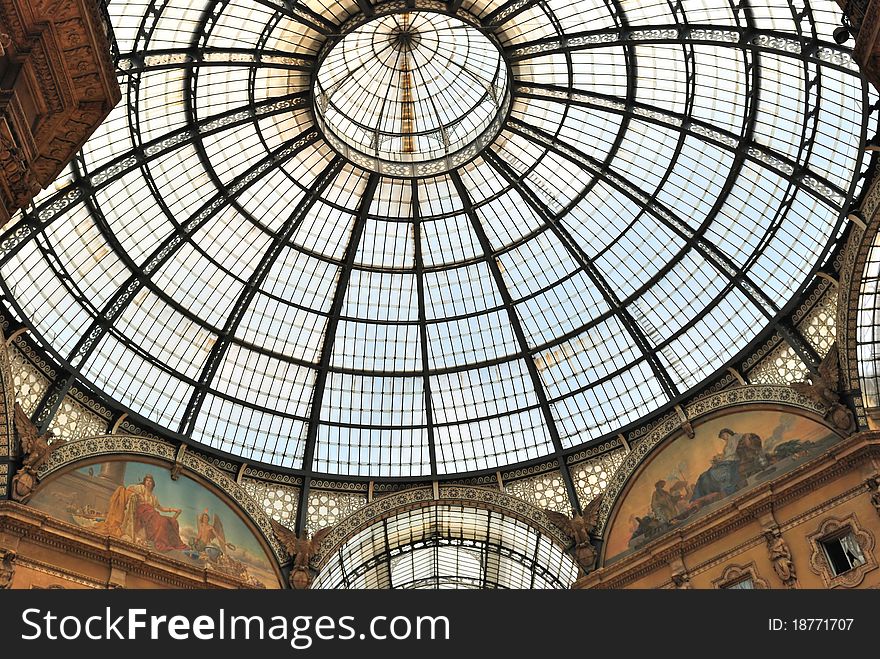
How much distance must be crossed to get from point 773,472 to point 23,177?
24.0 m

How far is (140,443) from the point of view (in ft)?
95.7

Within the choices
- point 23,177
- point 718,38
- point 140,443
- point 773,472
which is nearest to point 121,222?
point 140,443

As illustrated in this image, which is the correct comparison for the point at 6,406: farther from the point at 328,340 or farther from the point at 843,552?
the point at 843,552

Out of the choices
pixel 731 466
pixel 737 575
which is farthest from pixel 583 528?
pixel 737 575

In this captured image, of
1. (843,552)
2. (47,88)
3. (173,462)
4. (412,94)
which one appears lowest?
(843,552)

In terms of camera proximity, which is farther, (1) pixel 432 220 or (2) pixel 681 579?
(1) pixel 432 220

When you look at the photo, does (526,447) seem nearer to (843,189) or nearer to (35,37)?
(843,189)

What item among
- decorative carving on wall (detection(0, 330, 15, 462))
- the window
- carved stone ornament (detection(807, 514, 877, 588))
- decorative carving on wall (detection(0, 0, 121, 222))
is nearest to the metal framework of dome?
decorative carving on wall (detection(0, 330, 15, 462))

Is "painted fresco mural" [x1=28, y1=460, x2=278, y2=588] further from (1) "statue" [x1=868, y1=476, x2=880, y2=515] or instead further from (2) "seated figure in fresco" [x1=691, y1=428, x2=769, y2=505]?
(1) "statue" [x1=868, y1=476, x2=880, y2=515]

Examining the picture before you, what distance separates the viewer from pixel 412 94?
1243 inches

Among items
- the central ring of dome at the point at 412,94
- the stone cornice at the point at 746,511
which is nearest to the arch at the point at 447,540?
the stone cornice at the point at 746,511

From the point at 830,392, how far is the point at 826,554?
209 inches

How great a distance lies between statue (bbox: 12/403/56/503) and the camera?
24609 mm

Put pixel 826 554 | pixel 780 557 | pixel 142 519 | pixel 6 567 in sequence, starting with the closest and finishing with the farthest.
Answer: pixel 6 567 → pixel 826 554 → pixel 780 557 → pixel 142 519
